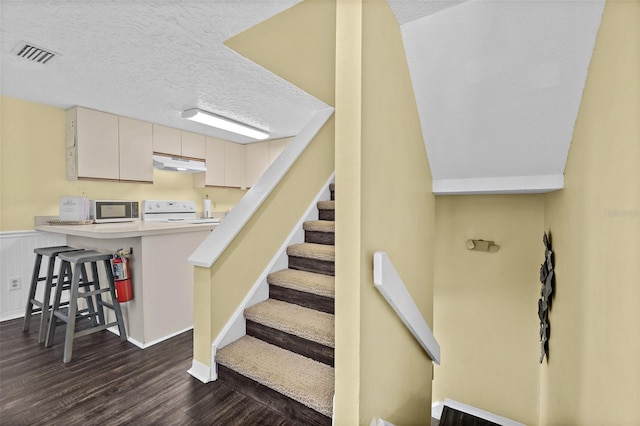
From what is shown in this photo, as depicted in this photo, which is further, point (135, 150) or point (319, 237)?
point (135, 150)

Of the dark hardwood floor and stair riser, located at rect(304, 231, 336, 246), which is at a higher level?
stair riser, located at rect(304, 231, 336, 246)

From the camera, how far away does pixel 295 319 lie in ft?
6.26

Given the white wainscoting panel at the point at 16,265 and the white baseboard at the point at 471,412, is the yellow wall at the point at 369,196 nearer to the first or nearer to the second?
the white baseboard at the point at 471,412

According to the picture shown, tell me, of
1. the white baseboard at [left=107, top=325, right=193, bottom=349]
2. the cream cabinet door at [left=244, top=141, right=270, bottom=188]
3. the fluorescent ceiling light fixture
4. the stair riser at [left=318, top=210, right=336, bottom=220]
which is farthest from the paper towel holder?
the cream cabinet door at [left=244, top=141, right=270, bottom=188]

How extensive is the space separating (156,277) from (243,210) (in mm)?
1059

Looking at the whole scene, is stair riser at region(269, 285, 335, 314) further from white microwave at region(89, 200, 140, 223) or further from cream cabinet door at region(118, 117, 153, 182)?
cream cabinet door at region(118, 117, 153, 182)

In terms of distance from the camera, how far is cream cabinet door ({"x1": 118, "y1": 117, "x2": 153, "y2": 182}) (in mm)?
3596

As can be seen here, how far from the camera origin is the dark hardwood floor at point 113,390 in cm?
159

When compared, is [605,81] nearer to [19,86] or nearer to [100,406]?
[100,406]

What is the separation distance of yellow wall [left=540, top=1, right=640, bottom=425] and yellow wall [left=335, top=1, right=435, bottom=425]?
2.61ft

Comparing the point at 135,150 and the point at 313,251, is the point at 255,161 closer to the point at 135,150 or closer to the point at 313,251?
the point at 135,150

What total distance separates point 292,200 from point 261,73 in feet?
3.64

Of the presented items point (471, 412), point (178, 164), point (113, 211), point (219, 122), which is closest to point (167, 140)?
point (178, 164)

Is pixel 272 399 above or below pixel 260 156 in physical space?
below
